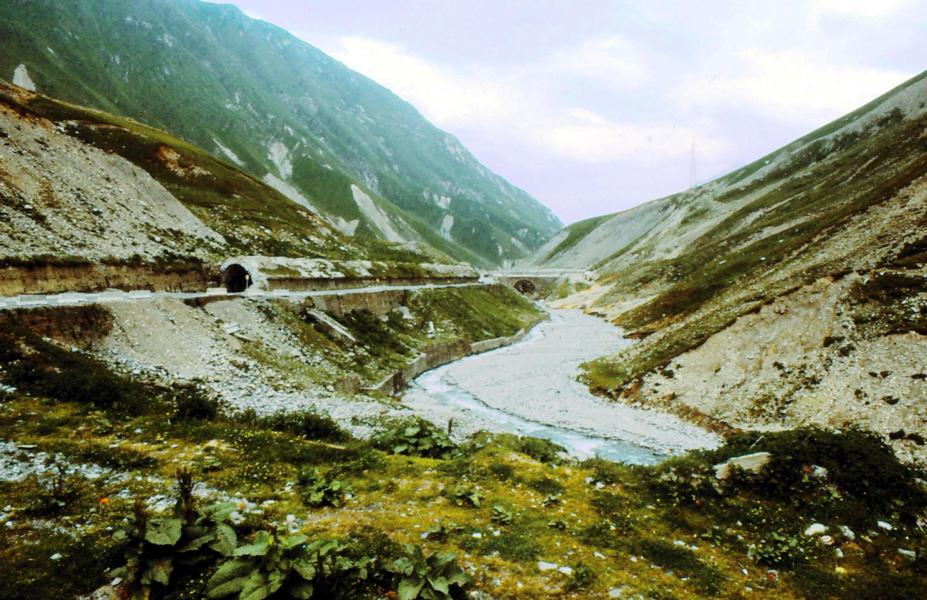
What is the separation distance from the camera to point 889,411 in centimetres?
2245

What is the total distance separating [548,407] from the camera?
118ft

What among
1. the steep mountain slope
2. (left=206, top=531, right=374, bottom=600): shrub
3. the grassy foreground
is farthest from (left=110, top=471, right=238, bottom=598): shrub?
the steep mountain slope

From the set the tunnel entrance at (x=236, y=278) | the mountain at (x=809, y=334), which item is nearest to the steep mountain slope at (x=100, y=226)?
the tunnel entrance at (x=236, y=278)

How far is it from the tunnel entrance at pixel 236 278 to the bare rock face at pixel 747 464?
47.8 m

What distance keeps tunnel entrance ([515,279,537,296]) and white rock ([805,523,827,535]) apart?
164m

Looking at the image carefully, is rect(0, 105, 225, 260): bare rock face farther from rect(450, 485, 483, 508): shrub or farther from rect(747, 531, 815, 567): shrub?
rect(747, 531, 815, 567): shrub

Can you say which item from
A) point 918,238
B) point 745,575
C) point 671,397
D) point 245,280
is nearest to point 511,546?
point 745,575

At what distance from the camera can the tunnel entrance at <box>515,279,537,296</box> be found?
17388cm

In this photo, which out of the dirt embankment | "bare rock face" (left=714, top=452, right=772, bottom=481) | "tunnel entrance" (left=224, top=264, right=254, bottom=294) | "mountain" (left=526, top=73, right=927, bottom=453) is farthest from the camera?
"tunnel entrance" (left=224, top=264, right=254, bottom=294)

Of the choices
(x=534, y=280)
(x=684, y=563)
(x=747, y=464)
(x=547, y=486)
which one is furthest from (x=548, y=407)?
(x=534, y=280)

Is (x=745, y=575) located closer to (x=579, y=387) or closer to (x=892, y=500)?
(x=892, y=500)

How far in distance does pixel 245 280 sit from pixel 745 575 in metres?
55.2

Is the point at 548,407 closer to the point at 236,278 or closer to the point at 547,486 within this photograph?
the point at 547,486

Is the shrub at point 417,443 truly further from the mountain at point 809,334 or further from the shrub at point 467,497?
the mountain at point 809,334
